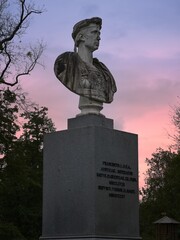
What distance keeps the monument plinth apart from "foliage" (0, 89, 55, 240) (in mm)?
13918

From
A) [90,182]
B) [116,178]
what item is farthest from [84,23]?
[90,182]

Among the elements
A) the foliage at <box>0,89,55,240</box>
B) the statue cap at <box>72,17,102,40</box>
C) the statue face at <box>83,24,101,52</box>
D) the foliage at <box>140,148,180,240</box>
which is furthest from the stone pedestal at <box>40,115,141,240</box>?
the foliage at <box>140,148,180,240</box>

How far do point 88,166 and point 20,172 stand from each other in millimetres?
19618

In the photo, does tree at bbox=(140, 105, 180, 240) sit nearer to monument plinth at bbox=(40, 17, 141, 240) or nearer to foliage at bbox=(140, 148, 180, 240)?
foliage at bbox=(140, 148, 180, 240)

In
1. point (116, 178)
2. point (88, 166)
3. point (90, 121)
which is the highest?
point (90, 121)

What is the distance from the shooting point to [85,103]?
1359cm

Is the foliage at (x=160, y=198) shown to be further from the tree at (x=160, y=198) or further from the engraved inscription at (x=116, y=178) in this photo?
the engraved inscription at (x=116, y=178)

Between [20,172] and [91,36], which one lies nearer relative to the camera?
[91,36]

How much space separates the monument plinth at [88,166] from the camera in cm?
1249

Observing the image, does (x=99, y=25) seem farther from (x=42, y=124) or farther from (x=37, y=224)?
(x=42, y=124)

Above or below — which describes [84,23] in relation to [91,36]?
above

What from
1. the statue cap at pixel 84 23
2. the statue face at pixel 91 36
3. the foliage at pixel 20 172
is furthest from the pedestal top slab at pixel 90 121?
the foliage at pixel 20 172

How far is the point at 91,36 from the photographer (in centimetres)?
1396

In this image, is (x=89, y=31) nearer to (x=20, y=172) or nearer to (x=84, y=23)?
(x=84, y=23)
